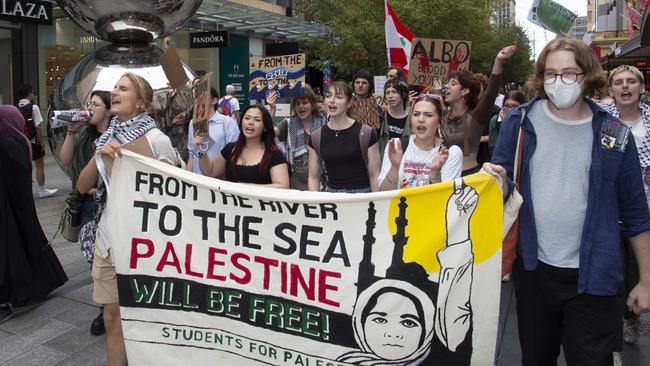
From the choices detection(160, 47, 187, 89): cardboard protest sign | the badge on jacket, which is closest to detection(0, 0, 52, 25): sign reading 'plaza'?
detection(160, 47, 187, 89): cardboard protest sign

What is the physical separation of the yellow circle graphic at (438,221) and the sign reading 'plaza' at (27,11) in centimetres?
364

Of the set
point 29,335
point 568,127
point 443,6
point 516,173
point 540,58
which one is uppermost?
point 443,6

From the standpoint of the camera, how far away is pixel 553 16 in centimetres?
754

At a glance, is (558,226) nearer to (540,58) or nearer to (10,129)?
(540,58)

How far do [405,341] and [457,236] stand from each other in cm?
51

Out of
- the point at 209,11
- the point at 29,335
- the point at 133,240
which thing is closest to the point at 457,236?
the point at 133,240

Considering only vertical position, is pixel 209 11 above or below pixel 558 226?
above

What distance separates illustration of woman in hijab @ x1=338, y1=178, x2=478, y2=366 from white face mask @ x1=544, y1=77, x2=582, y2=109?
0.52m

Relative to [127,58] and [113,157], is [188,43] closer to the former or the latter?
[127,58]

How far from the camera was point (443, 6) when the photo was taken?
72.1 feet

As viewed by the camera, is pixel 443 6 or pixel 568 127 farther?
pixel 443 6

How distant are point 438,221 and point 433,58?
5.17 m

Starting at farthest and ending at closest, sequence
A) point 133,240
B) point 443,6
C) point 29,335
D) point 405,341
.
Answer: point 443,6 < point 29,335 < point 133,240 < point 405,341

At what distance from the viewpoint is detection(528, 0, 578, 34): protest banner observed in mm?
7551
